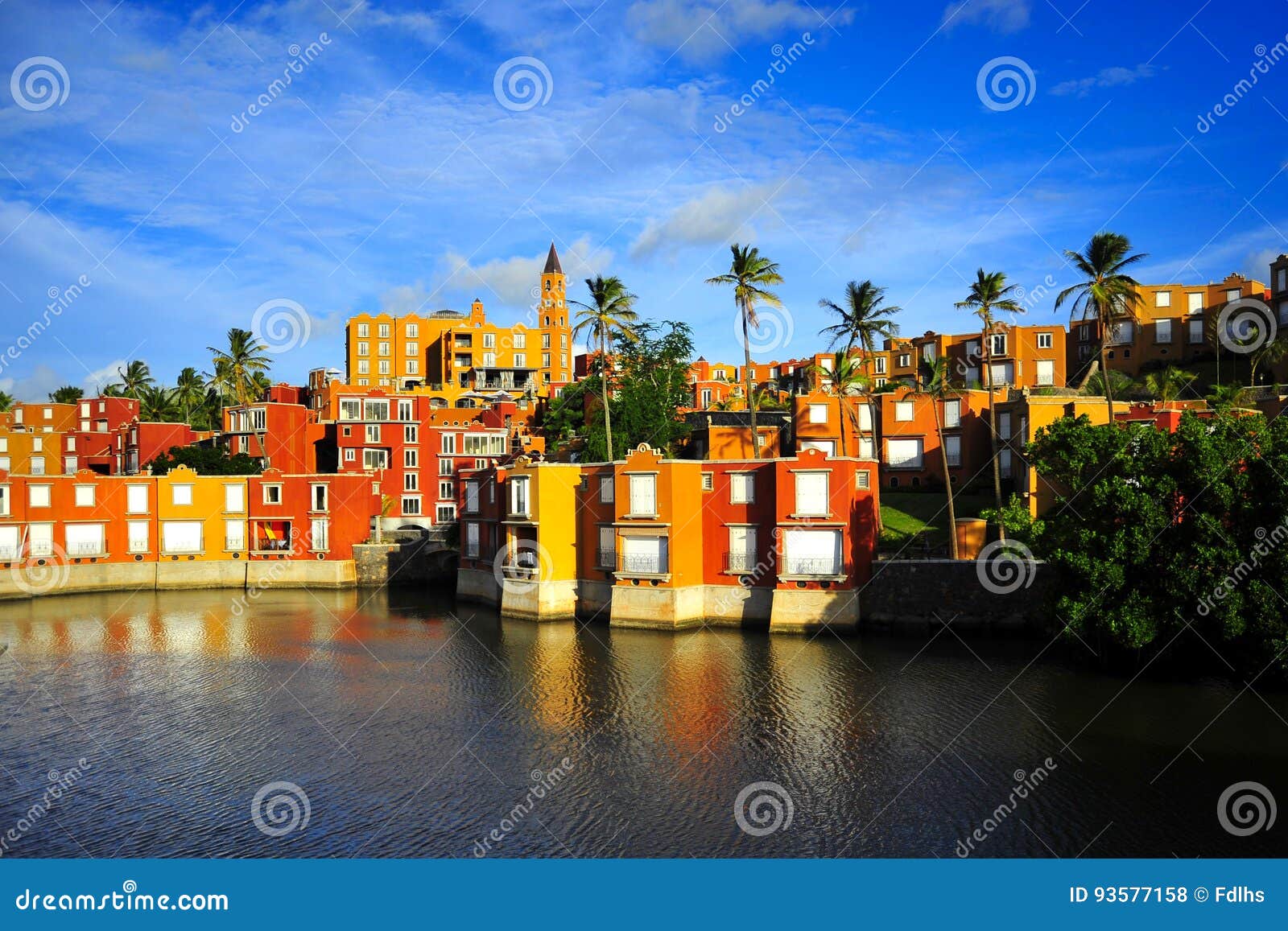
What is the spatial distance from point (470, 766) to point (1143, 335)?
9092 centimetres

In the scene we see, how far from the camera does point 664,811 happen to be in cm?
2834

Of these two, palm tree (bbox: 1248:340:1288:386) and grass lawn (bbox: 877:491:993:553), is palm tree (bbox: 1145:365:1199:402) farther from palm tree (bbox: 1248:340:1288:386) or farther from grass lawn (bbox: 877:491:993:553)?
grass lawn (bbox: 877:491:993:553)

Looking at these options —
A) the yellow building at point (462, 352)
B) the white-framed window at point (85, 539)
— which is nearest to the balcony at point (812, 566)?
the white-framed window at point (85, 539)

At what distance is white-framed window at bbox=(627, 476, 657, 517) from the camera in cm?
5459

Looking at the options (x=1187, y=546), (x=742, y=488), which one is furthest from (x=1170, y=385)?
(x=742, y=488)

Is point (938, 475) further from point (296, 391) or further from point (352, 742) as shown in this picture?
point (296, 391)

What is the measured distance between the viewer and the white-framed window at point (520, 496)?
60656mm

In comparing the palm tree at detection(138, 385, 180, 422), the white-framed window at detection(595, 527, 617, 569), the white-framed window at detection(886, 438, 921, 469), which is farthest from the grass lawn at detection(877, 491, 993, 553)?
the palm tree at detection(138, 385, 180, 422)

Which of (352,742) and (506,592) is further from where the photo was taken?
(506,592)

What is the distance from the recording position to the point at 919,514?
65438mm

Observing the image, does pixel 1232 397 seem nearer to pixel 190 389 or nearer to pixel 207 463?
pixel 207 463

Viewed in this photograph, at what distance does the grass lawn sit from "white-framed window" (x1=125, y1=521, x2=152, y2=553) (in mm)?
58391

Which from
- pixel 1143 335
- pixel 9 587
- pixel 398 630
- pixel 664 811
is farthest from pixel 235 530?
pixel 1143 335

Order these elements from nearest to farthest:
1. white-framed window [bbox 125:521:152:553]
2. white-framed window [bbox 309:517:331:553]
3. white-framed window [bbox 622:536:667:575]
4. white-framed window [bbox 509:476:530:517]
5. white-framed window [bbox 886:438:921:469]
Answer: white-framed window [bbox 622:536:667:575], white-framed window [bbox 509:476:530:517], white-framed window [bbox 886:438:921:469], white-framed window [bbox 125:521:152:553], white-framed window [bbox 309:517:331:553]
